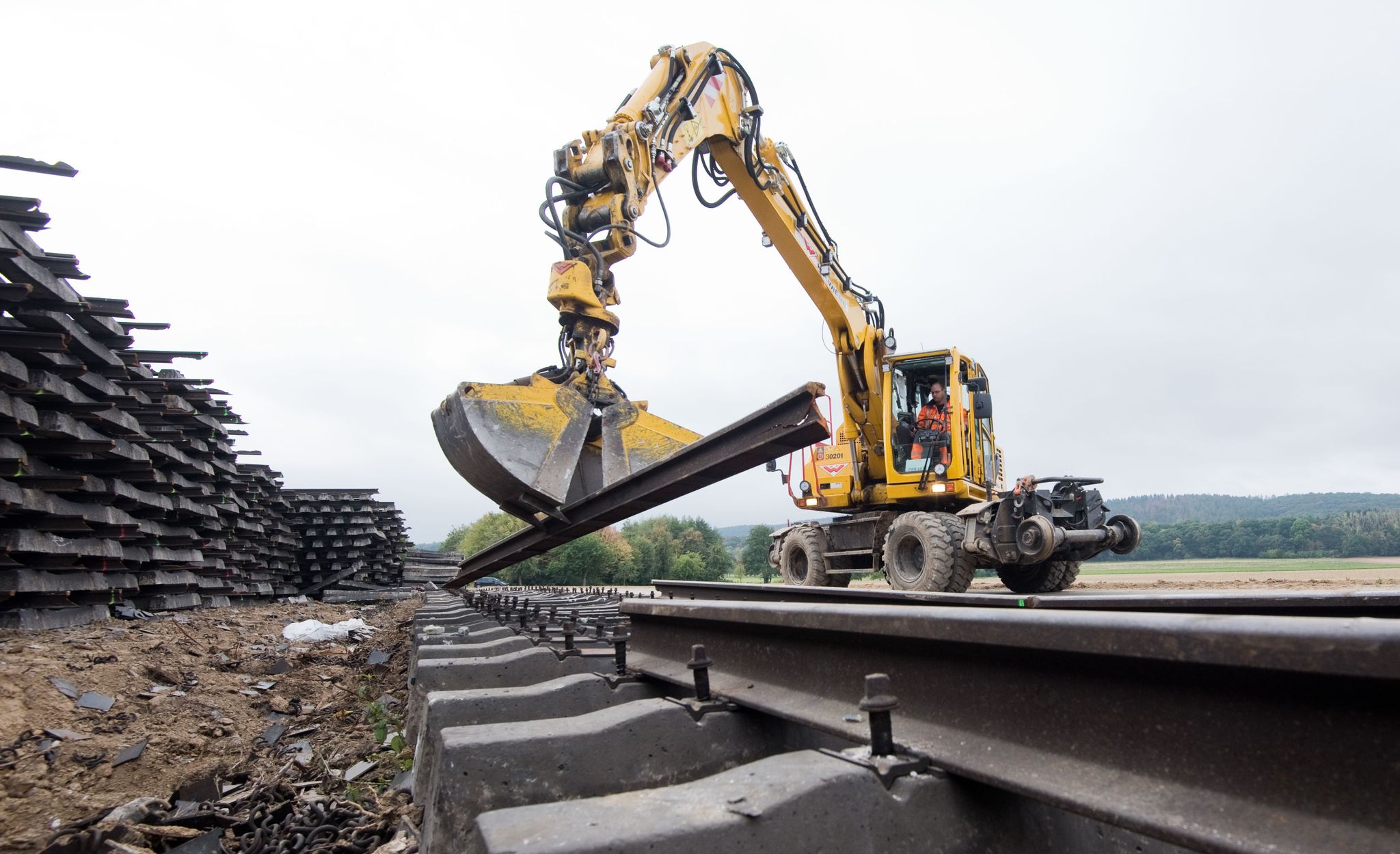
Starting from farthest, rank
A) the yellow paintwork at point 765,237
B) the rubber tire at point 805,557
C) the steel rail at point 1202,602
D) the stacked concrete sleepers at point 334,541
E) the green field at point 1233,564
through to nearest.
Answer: the green field at point 1233,564 → the stacked concrete sleepers at point 334,541 → the rubber tire at point 805,557 → the yellow paintwork at point 765,237 → the steel rail at point 1202,602

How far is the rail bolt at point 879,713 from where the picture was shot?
145 cm

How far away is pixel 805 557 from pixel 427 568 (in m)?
10.6

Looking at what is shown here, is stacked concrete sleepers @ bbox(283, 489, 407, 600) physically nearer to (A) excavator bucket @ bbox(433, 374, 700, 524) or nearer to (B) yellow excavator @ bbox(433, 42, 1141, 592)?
(B) yellow excavator @ bbox(433, 42, 1141, 592)

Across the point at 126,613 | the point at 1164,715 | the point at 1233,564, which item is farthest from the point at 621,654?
the point at 1233,564

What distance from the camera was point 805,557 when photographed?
1031cm

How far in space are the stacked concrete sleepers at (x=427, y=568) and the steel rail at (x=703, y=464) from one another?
11.7 meters

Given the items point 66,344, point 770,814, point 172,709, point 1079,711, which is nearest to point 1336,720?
point 1079,711

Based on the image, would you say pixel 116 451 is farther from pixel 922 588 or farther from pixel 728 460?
pixel 922 588

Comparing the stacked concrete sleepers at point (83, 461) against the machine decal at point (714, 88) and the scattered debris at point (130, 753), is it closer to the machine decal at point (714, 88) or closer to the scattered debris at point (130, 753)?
the scattered debris at point (130, 753)

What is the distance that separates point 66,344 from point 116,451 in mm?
1225

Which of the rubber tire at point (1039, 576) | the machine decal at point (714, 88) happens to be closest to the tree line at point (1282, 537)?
the rubber tire at point (1039, 576)

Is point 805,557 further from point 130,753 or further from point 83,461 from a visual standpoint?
point 130,753

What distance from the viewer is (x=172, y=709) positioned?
4.04 metres

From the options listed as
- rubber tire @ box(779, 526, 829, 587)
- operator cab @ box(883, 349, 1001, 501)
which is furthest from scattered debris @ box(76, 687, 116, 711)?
operator cab @ box(883, 349, 1001, 501)
